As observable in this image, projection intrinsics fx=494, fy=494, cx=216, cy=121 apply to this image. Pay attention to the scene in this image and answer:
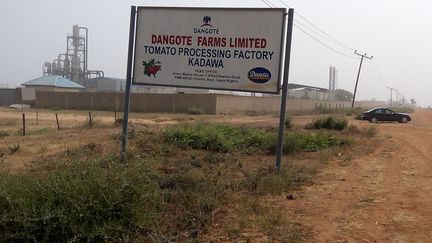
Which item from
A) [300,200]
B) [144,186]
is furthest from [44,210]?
[300,200]

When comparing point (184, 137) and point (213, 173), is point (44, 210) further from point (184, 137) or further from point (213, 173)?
point (184, 137)

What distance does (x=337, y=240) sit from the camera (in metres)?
5.40

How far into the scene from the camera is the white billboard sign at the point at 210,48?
9.30 meters

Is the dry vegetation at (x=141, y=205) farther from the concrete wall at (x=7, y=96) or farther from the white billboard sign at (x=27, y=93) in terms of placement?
the concrete wall at (x=7, y=96)

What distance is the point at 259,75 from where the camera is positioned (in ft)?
30.9

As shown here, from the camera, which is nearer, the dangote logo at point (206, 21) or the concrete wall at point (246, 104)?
the dangote logo at point (206, 21)

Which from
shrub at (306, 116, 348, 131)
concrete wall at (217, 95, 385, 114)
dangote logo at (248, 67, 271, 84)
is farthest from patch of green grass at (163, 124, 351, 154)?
concrete wall at (217, 95, 385, 114)

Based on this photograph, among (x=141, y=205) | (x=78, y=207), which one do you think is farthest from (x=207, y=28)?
(x=78, y=207)

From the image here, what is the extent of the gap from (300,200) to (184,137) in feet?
19.5

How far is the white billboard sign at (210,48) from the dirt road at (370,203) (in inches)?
91.2

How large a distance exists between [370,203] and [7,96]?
82.2 metres

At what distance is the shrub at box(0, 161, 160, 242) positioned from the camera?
201 inches

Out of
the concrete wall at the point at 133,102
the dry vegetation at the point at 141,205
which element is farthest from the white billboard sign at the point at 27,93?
the concrete wall at the point at 133,102

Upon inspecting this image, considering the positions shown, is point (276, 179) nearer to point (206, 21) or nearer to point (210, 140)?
point (206, 21)
